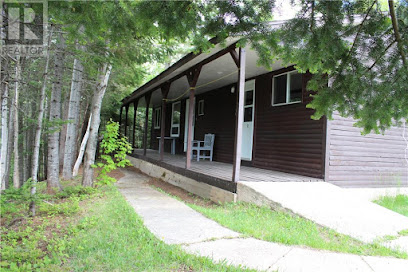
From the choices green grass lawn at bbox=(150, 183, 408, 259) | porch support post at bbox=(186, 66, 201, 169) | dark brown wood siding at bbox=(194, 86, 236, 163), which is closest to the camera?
green grass lawn at bbox=(150, 183, 408, 259)

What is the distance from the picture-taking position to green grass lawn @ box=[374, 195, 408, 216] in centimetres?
538

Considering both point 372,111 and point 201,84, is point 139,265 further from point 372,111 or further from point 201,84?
point 201,84

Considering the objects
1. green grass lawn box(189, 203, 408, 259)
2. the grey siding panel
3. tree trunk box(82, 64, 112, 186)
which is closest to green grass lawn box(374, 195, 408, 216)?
the grey siding panel

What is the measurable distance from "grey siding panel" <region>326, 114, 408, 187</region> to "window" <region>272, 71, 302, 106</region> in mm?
1138

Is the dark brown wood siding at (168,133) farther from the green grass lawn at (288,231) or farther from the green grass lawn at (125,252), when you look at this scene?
the green grass lawn at (125,252)

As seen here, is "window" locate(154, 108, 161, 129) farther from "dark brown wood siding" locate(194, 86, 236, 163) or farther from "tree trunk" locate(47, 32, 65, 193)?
"tree trunk" locate(47, 32, 65, 193)

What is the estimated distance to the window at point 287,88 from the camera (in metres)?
6.70

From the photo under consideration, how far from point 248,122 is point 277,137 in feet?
4.45

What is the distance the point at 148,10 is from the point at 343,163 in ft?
17.1

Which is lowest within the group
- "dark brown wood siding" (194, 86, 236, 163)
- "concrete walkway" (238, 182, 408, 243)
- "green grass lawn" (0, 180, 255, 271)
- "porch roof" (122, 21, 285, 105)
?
"green grass lawn" (0, 180, 255, 271)

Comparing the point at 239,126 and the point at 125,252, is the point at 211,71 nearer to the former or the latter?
the point at 239,126

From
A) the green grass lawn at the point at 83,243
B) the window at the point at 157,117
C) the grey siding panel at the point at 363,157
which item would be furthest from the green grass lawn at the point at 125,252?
the window at the point at 157,117

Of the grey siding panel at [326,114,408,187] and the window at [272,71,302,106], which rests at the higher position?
the window at [272,71,302,106]

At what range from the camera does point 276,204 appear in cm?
434
